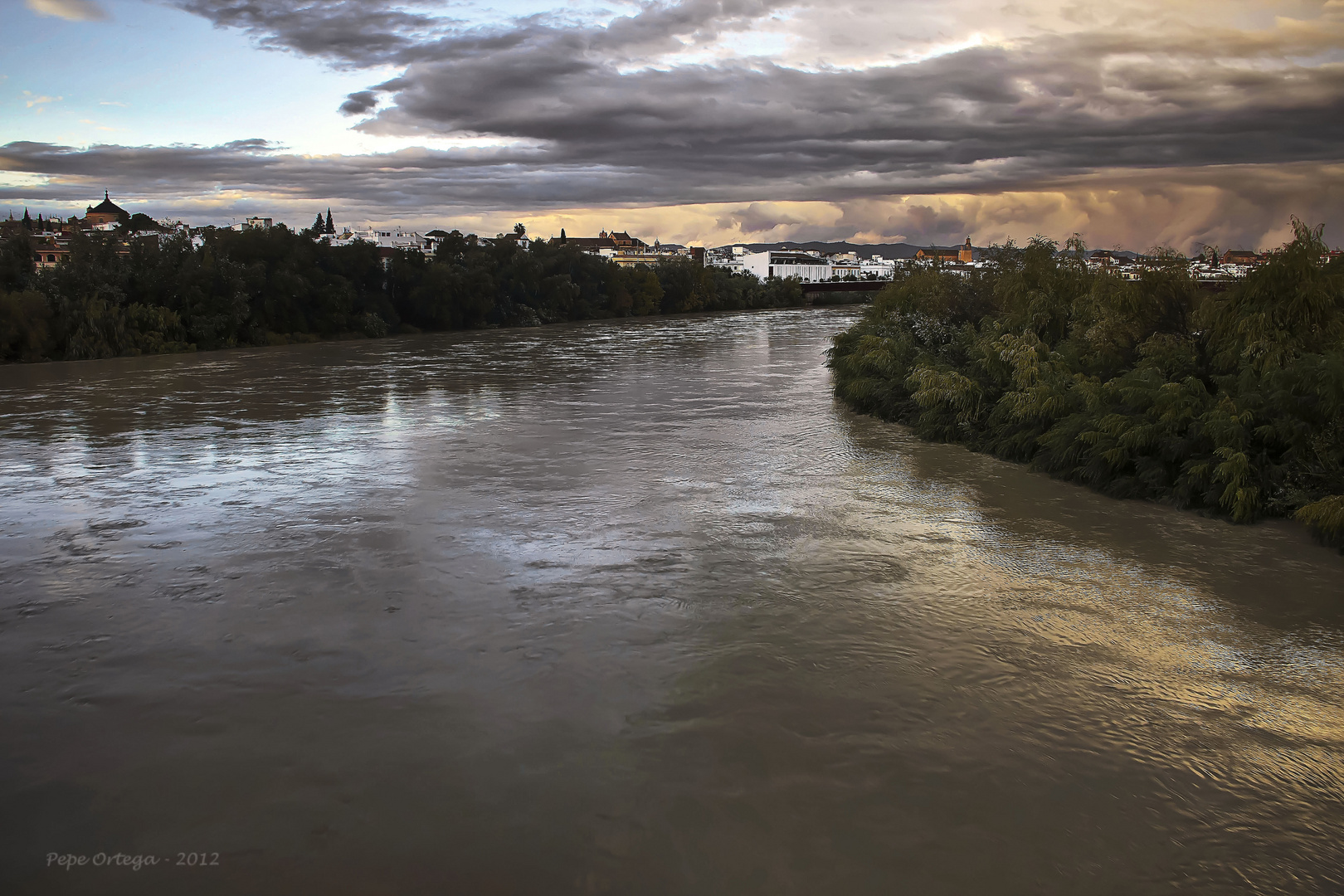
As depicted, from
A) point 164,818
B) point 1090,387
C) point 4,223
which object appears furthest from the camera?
point 4,223

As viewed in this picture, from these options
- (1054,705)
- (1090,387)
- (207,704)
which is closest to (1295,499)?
(1090,387)

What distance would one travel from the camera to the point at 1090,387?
43.4 ft

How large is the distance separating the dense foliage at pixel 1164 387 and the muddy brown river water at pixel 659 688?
64cm

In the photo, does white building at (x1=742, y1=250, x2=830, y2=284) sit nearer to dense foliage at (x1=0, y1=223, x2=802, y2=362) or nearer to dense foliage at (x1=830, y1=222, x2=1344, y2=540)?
dense foliage at (x1=0, y1=223, x2=802, y2=362)

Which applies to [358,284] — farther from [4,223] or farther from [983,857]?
[983,857]

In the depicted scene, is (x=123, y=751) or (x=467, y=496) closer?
(x=123, y=751)

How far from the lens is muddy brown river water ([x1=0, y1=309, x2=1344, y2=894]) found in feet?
15.0

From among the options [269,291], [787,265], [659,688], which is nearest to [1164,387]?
[659,688]

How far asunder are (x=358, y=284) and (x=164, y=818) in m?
50.7

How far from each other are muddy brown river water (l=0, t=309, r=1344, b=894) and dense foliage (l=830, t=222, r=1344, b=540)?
0.64 metres

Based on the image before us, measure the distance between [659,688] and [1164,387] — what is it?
28.5 feet

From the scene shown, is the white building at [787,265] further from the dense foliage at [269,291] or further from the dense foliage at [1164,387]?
the dense foliage at [1164,387]

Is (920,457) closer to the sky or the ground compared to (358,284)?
closer to the ground

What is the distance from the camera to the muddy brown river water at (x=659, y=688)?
180 inches
